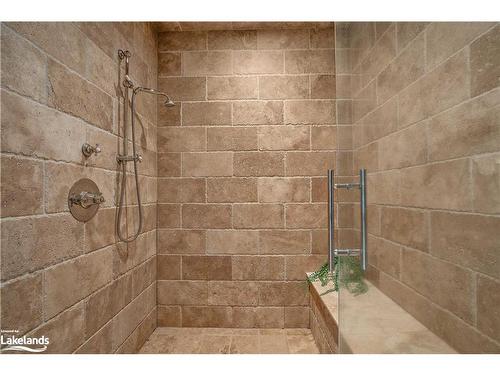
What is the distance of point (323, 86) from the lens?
2.27m

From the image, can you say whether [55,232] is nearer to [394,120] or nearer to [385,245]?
[385,245]

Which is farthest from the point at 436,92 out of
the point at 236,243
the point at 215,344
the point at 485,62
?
the point at 215,344

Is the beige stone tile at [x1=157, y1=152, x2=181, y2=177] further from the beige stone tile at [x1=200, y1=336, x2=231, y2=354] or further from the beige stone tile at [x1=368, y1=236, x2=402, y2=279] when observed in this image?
the beige stone tile at [x1=368, y1=236, x2=402, y2=279]

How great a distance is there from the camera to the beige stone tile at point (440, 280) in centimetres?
89

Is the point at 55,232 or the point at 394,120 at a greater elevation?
the point at 394,120

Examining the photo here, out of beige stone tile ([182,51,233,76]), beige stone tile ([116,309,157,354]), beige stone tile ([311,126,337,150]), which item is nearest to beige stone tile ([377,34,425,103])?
beige stone tile ([311,126,337,150])

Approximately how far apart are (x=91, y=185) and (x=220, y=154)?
1.08 m

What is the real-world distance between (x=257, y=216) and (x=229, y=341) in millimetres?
943

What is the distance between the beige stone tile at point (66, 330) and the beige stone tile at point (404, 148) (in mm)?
1429

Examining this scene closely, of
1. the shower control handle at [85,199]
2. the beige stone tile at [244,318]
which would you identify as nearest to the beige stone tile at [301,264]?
the beige stone tile at [244,318]

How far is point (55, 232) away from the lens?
3.65 ft

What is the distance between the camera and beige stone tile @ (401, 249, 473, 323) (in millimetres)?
889

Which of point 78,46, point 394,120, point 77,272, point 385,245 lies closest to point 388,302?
point 385,245

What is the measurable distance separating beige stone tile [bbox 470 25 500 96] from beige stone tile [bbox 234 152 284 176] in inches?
56.8
